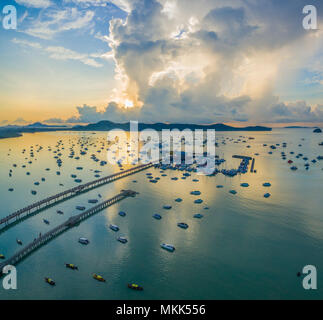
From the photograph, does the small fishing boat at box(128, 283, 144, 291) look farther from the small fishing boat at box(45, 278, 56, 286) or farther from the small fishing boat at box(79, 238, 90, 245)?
the small fishing boat at box(79, 238, 90, 245)

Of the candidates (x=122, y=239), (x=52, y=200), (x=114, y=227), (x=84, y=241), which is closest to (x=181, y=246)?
(x=122, y=239)

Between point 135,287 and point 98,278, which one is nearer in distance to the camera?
point 135,287

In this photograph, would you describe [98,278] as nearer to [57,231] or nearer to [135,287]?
[135,287]

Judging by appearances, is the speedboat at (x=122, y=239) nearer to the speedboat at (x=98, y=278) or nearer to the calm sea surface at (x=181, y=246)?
the calm sea surface at (x=181, y=246)

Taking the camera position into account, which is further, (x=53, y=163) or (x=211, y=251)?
(x=53, y=163)

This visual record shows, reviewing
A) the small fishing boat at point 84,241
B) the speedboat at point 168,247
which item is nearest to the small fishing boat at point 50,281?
the small fishing boat at point 84,241
